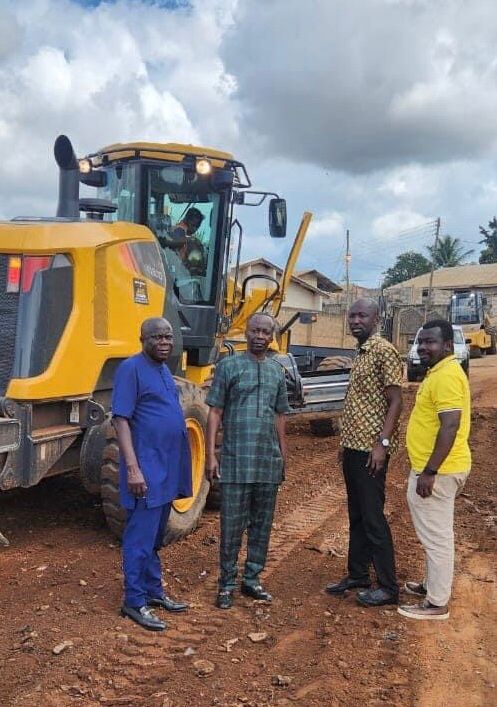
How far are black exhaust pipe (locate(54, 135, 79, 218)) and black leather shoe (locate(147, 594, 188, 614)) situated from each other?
3.13 m

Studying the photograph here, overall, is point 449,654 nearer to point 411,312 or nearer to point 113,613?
point 113,613

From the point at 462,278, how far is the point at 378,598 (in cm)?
4578

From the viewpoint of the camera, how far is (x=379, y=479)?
4.29 metres

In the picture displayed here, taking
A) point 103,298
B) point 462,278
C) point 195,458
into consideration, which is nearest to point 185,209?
point 103,298

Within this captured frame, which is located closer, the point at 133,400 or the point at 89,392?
the point at 133,400

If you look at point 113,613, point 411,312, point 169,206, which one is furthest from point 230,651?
point 411,312

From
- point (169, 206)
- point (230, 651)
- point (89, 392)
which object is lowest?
point (230, 651)

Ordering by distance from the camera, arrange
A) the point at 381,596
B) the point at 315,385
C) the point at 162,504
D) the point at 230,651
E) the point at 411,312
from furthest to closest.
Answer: the point at 411,312
the point at 315,385
the point at 381,596
the point at 162,504
the point at 230,651

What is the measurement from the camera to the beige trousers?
4.05m

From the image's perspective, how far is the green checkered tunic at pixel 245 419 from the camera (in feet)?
13.7

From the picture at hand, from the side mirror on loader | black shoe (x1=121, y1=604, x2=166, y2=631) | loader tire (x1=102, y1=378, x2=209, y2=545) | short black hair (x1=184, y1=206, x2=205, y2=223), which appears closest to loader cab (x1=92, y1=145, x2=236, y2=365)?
short black hair (x1=184, y1=206, x2=205, y2=223)

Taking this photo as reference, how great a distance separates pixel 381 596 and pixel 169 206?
3929 millimetres

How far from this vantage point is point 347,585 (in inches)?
177

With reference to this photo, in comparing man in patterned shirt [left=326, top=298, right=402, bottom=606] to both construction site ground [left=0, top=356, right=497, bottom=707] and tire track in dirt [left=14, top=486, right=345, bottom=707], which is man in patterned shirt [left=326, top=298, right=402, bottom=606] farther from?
tire track in dirt [left=14, top=486, right=345, bottom=707]
